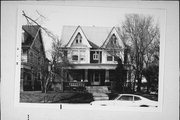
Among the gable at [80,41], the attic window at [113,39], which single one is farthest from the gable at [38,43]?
the attic window at [113,39]

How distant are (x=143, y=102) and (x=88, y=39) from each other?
1.04m

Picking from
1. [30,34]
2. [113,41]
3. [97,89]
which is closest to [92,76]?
[97,89]

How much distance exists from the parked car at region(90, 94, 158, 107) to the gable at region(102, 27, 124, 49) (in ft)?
2.04

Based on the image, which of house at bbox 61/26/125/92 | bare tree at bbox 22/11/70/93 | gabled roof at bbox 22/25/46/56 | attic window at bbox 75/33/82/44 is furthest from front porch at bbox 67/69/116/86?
gabled roof at bbox 22/25/46/56

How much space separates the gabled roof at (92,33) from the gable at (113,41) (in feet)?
0.15

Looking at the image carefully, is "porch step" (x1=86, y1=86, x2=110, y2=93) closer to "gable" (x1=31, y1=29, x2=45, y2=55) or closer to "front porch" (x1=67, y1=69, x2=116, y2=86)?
"front porch" (x1=67, y1=69, x2=116, y2=86)

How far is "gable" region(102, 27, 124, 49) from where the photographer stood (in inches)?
84.7

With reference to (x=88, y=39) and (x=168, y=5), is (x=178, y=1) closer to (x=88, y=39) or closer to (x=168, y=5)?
(x=168, y=5)

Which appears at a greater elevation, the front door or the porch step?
the front door

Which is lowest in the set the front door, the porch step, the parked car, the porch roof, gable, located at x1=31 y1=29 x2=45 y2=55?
the parked car

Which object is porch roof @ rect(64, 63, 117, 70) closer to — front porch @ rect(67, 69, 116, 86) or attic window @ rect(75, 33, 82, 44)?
front porch @ rect(67, 69, 116, 86)

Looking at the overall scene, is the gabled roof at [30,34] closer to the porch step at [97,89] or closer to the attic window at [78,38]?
the attic window at [78,38]

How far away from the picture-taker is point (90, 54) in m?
2.16

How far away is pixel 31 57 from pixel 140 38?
138cm
